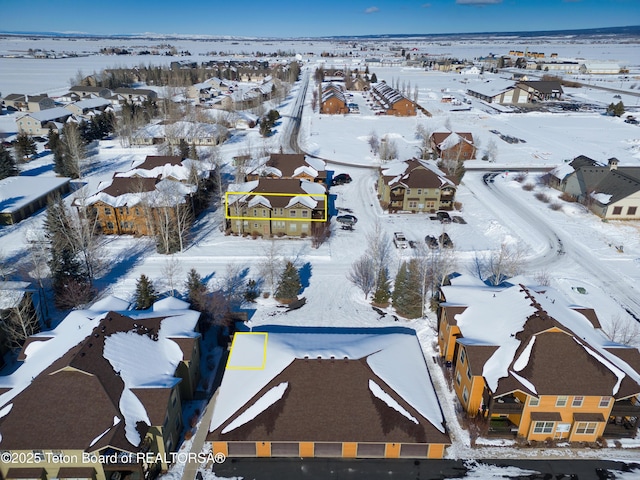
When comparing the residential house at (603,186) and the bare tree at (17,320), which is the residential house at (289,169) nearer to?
the bare tree at (17,320)

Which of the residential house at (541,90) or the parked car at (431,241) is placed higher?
the residential house at (541,90)

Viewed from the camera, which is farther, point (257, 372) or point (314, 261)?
point (314, 261)

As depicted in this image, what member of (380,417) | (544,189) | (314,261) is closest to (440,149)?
(544,189)

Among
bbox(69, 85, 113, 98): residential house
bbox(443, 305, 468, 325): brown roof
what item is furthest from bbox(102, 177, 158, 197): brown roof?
bbox(69, 85, 113, 98): residential house

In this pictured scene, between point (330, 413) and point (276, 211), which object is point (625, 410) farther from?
point (276, 211)

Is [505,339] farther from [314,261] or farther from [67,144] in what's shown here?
[67,144]

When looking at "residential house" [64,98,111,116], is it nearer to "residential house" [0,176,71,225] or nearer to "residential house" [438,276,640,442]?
"residential house" [0,176,71,225]

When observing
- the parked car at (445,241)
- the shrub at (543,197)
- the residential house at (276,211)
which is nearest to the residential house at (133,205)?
the residential house at (276,211)
